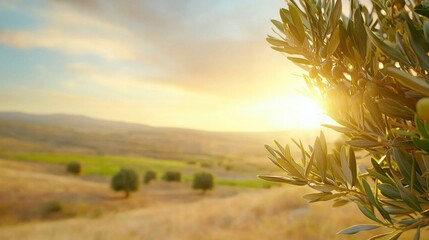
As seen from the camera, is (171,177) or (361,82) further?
(171,177)

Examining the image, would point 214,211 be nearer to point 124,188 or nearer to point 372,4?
point 372,4

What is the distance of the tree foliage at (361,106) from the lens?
1.24 m

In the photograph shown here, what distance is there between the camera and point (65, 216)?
2844 centimetres

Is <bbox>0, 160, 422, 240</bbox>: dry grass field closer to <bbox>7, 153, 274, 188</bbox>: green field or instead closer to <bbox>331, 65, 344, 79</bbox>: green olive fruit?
<bbox>331, 65, 344, 79</bbox>: green olive fruit

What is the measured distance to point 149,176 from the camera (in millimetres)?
48656

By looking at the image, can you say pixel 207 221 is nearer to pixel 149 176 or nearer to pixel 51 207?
pixel 51 207

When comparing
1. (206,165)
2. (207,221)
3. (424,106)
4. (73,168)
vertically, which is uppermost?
(424,106)

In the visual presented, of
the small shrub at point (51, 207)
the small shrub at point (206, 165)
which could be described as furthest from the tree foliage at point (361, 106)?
the small shrub at point (206, 165)

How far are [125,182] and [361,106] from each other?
37.7m

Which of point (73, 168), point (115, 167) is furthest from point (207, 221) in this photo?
point (115, 167)

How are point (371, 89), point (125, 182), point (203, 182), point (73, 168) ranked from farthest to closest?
point (73, 168)
point (203, 182)
point (125, 182)
point (371, 89)

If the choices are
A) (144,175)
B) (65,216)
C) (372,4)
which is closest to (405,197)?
(372,4)

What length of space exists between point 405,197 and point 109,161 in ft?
205

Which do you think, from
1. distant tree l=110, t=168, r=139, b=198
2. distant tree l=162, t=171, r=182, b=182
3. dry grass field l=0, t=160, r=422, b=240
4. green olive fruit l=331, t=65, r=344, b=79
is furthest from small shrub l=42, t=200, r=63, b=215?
green olive fruit l=331, t=65, r=344, b=79
